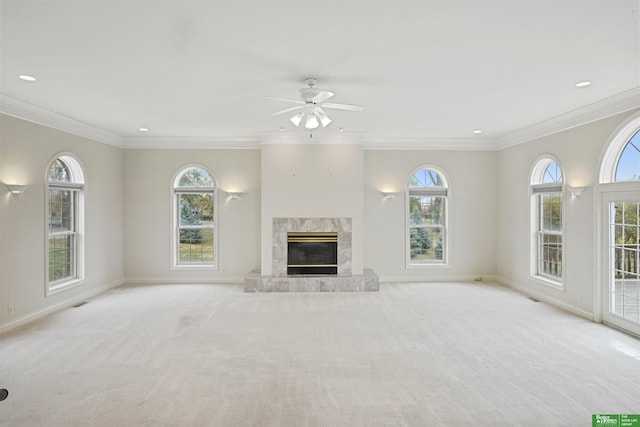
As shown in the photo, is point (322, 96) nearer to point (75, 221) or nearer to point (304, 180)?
point (304, 180)

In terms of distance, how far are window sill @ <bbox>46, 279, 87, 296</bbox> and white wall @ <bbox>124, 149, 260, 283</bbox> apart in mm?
1404

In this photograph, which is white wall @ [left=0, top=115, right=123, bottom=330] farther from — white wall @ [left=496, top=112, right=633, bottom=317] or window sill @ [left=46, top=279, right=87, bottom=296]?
white wall @ [left=496, top=112, right=633, bottom=317]

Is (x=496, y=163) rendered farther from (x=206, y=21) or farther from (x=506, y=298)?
(x=206, y=21)

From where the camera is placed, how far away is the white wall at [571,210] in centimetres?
516

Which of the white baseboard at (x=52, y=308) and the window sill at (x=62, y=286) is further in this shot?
the window sill at (x=62, y=286)

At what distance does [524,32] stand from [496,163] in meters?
5.45

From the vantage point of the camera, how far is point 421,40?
10.0 ft

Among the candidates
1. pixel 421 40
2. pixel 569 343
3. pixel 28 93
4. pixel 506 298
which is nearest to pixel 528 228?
pixel 506 298

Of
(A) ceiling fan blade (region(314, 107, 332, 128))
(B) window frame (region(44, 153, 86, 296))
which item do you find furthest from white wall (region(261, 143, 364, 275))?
(B) window frame (region(44, 153, 86, 296))

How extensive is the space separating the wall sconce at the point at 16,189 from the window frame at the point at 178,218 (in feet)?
9.56

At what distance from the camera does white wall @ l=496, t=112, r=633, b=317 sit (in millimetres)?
5164

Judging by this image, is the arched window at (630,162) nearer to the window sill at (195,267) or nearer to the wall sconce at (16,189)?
the window sill at (195,267)

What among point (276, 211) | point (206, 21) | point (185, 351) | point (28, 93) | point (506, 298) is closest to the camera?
point (206, 21)

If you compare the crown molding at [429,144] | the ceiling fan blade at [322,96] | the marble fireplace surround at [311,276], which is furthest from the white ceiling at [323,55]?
the marble fireplace surround at [311,276]
